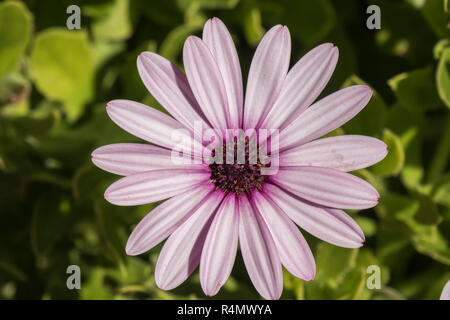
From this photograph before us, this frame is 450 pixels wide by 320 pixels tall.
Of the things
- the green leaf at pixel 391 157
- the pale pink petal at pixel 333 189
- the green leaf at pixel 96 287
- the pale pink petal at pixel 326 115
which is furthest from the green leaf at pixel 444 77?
the green leaf at pixel 96 287

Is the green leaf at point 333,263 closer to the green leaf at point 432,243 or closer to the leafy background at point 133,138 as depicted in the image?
the leafy background at point 133,138

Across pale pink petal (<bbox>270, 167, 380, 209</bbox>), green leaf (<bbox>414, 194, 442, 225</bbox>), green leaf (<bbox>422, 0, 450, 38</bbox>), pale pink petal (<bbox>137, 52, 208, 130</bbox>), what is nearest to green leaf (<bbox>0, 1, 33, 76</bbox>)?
pale pink petal (<bbox>137, 52, 208, 130</bbox>)

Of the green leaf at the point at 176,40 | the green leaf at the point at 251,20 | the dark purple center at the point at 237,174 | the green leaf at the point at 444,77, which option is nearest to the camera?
the dark purple center at the point at 237,174

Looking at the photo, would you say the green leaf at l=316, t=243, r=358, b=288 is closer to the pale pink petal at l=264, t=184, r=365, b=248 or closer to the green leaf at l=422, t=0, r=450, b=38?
the pale pink petal at l=264, t=184, r=365, b=248

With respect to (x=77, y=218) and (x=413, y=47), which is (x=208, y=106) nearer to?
(x=77, y=218)

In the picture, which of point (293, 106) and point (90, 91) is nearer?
point (293, 106)
